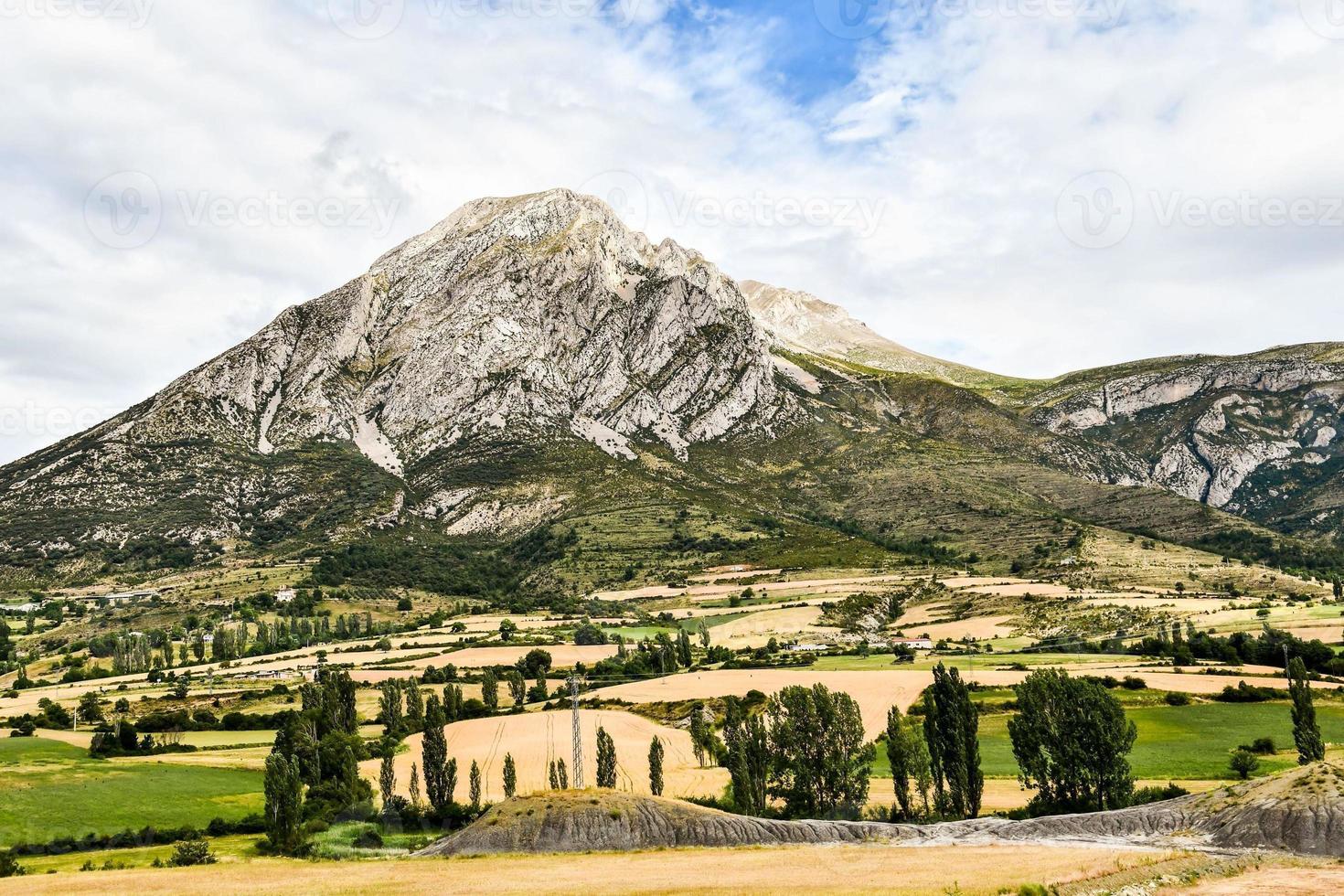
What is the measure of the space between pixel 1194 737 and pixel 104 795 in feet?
355

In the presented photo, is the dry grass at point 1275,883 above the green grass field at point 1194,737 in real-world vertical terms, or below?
above

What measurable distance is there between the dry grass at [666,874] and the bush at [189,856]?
11.2 ft

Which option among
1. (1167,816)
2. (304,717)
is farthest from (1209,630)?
(304,717)

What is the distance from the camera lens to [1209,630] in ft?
473

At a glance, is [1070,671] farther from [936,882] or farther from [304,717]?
[304,717]

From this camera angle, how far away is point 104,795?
292 ft

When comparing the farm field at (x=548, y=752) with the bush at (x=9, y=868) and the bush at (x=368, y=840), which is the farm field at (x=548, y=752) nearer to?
the bush at (x=368, y=840)

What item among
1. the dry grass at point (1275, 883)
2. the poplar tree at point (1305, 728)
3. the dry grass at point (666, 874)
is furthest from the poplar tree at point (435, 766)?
the poplar tree at point (1305, 728)

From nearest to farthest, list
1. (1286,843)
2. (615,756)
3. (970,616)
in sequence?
(1286,843) < (615,756) < (970,616)

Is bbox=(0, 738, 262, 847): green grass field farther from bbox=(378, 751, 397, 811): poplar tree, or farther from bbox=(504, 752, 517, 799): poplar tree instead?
bbox=(504, 752, 517, 799): poplar tree

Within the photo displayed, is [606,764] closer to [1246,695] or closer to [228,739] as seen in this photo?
[228,739]

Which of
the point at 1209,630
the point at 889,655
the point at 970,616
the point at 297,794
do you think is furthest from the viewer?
the point at 970,616

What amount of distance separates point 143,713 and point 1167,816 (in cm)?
13397

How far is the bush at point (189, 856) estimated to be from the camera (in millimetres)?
68562
